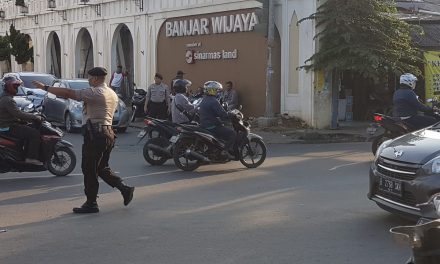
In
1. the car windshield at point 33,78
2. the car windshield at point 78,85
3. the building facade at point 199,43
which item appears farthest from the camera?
the car windshield at point 33,78

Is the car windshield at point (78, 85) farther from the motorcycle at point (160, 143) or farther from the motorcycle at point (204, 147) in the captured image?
the motorcycle at point (204, 147)

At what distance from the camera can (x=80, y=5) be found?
106 ft

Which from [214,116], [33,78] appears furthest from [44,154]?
[33,78]

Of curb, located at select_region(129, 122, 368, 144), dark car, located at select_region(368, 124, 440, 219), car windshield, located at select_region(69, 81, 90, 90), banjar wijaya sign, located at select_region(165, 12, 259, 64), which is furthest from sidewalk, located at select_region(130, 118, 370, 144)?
dark car, located at select_region(368, 124, 440, 219)

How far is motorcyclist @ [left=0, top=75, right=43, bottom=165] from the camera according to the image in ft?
32.6

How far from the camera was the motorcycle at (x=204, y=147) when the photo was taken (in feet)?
36.6

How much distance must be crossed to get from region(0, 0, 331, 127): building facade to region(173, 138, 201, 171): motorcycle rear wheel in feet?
27.0

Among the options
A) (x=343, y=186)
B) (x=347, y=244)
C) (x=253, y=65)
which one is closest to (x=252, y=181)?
(x=343, y=186)

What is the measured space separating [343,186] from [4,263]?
556 centimetres

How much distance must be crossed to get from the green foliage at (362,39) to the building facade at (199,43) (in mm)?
737

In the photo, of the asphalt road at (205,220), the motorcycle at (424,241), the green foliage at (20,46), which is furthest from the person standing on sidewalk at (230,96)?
the green foliage at (20,46)

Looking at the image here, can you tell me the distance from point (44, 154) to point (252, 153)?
3.80m

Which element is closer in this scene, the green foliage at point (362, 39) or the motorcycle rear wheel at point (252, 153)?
the motorcycle rear wheel at point (252, 153)

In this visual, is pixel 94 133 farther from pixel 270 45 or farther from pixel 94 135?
pixel 270 45
